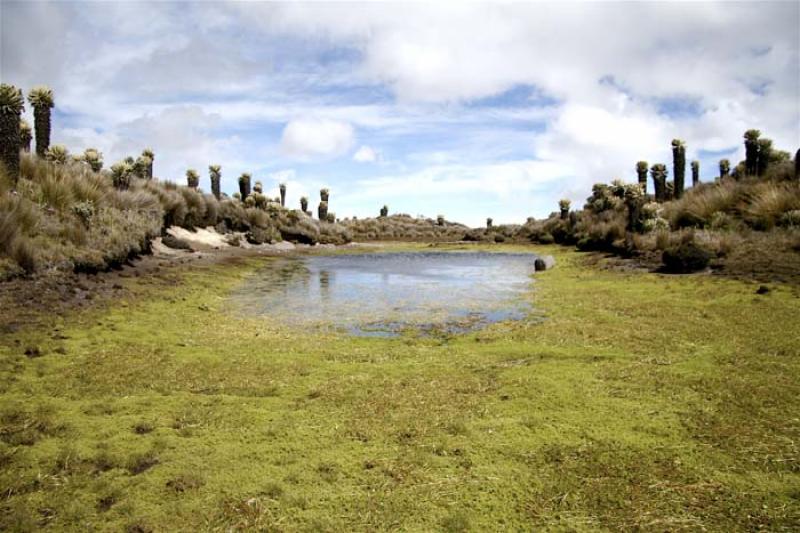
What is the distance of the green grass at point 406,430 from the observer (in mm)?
3035

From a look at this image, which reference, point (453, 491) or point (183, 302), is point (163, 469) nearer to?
point (453, 491)

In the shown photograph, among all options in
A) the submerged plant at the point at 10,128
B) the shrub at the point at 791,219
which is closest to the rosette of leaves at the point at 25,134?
the submerged plant at the point at 10,128

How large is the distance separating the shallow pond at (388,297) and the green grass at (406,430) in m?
1.54

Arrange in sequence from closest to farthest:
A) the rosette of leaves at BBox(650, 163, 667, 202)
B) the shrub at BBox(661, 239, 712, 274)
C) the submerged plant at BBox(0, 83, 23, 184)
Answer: the submerged plant at BBox(0, 83, 23, 184), the shrub at BBox(661, 239, 712, 274), the rosette of leaves at BBox(650, 163, 667, 202)

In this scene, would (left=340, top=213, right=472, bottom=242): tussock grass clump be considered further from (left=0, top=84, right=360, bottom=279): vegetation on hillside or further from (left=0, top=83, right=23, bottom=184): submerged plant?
(left=0, top=83, right=23, bottom=184): submerged plant

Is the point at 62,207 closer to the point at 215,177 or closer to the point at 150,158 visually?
the point at 150,158

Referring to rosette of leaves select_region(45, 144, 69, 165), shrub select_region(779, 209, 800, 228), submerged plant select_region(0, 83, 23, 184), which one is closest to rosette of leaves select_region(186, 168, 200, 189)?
rosette of leaves select_region(45, 144, 69, 165)

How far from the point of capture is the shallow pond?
880 cm

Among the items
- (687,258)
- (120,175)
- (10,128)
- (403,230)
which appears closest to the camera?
(10,128)

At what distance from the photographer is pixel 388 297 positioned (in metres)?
11.7

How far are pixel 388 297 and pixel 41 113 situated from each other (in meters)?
16.8

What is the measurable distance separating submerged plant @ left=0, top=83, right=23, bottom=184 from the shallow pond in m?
5.98

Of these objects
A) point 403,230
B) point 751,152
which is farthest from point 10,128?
point 403,230

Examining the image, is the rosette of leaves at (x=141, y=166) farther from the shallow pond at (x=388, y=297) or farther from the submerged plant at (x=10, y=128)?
the submerged plant at (x=10, y=128)
